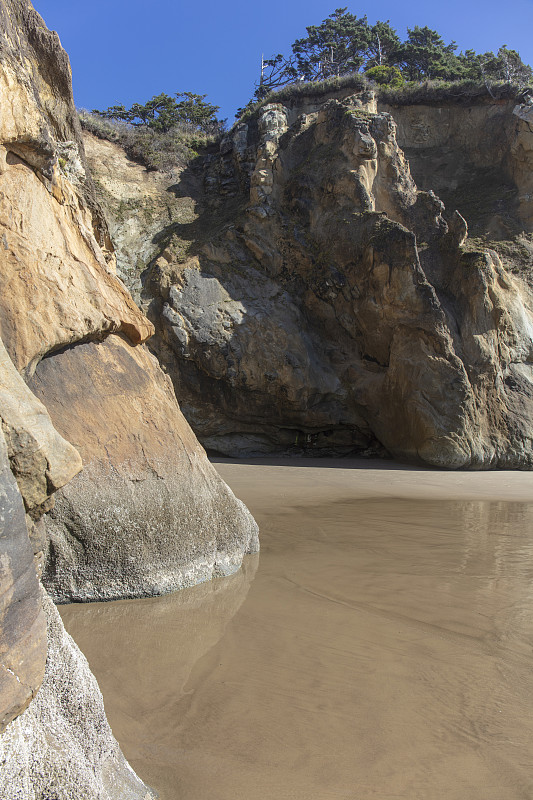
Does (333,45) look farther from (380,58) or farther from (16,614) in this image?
(16,614)

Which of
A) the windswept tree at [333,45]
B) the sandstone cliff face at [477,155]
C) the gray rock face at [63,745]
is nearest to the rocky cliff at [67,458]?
the gray rock face at [63,745]

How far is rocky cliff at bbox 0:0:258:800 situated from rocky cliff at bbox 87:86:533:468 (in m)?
7.57

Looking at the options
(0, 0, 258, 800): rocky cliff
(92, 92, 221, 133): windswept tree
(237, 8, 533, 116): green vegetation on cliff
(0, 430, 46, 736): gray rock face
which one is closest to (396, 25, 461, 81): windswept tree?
(237, 8, 533, 116): green vegetation on cliff

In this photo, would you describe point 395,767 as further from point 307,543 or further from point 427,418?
point 427,418

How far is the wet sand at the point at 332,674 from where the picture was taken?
2176 mm

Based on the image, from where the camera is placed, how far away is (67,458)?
253 cm

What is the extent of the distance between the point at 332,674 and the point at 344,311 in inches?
439

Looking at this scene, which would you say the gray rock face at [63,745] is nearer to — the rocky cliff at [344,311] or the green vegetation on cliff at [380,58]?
the rocky cliff at [344,311]

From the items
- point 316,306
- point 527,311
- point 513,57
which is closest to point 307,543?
point 316,306

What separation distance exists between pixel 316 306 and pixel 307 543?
29.5 feet

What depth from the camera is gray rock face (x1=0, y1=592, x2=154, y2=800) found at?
5.39 ft

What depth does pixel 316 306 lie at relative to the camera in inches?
543

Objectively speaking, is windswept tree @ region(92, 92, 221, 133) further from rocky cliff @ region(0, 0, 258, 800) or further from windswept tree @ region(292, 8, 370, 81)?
rocky cliff @ region(0, 0, 258, 800)

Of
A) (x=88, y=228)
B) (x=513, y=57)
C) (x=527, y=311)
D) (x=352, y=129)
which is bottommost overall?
(x=88, y=228)
